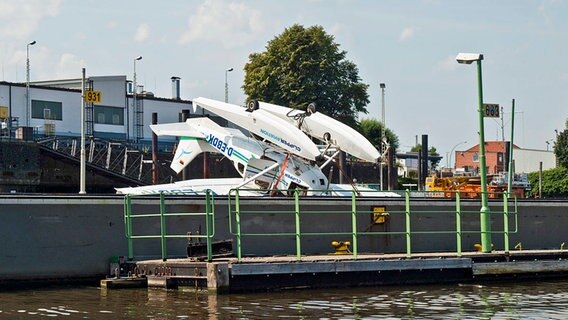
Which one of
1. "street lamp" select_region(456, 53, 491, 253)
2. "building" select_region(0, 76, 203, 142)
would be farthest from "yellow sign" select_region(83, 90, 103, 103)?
"building" select_region(0, 76, 203, 142)

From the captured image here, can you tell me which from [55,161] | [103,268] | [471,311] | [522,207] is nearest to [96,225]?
[103,268]

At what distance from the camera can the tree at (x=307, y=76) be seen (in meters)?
68.9

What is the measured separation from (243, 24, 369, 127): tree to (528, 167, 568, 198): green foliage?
23492 millimetres

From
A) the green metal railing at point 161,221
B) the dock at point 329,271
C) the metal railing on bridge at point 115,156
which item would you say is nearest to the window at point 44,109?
the metal railing on bridge at point 115,156

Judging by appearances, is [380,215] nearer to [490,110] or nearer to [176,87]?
[490,110]

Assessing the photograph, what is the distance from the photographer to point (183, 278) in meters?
22.4

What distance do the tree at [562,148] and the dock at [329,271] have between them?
72.8m

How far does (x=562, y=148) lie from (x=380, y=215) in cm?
7282

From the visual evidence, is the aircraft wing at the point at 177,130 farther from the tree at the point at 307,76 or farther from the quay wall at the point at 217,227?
the tree at the point at 307,76

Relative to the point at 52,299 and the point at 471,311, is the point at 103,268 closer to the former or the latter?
the point at 52,299

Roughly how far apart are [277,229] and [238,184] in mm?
7710

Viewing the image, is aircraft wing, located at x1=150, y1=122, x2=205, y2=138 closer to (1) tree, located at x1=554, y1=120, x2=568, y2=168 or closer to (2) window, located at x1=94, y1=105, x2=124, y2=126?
(2) window, located at x1=94, y1=105, x2=124, y2=126

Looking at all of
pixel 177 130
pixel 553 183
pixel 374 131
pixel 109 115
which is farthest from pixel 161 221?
pixel 553 183

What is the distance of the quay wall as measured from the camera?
2400 centimetres
